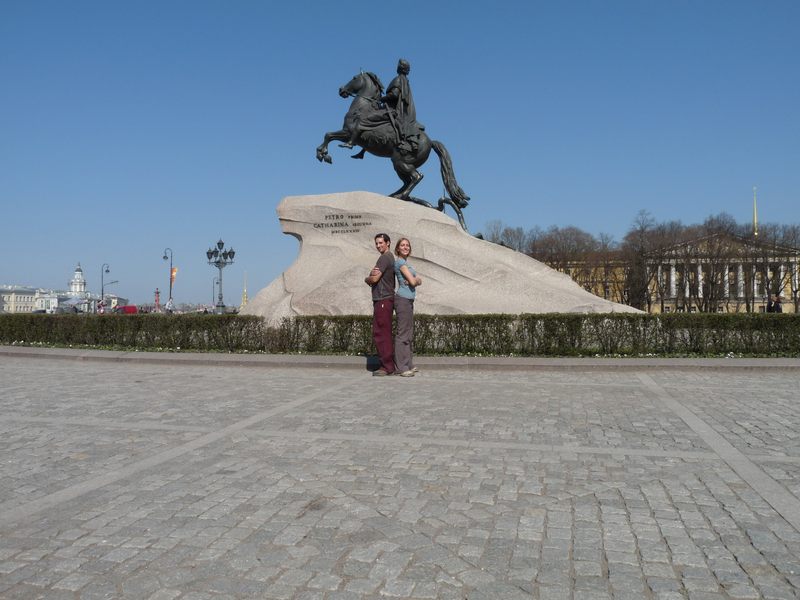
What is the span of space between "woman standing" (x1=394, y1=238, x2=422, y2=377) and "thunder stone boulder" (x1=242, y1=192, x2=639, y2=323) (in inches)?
226

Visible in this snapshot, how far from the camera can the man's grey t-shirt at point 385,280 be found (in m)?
9.42

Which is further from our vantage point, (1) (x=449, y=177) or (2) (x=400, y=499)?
(1) (x=449, y=177)

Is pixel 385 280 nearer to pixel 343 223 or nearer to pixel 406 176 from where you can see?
pixel 343 223

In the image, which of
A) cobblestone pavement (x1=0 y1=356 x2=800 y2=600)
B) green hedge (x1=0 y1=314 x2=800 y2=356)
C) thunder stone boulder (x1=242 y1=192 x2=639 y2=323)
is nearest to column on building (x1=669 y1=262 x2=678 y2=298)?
thunder stone boulder (x1=242 y1=192 x2=639 y2=323)

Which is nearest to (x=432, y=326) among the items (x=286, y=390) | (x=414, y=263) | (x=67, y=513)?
(x=414, y=263)

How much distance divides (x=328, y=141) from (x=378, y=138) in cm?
130

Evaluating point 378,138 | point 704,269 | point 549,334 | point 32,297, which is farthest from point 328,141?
point 32,297

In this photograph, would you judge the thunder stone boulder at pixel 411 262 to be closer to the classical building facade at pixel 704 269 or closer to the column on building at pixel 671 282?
the classical building facade at pixel 704 269

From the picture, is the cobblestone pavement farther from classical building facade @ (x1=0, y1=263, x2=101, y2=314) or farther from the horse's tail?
classical building facade @ (x1=0, y1=263, x2=101, y2=314)

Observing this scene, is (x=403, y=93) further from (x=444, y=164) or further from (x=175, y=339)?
(x=175, y=339)

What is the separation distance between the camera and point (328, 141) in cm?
1695

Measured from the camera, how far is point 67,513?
3.39 meters

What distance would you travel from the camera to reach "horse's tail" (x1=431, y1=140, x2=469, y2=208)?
18328 mm

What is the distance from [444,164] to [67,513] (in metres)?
16.2
